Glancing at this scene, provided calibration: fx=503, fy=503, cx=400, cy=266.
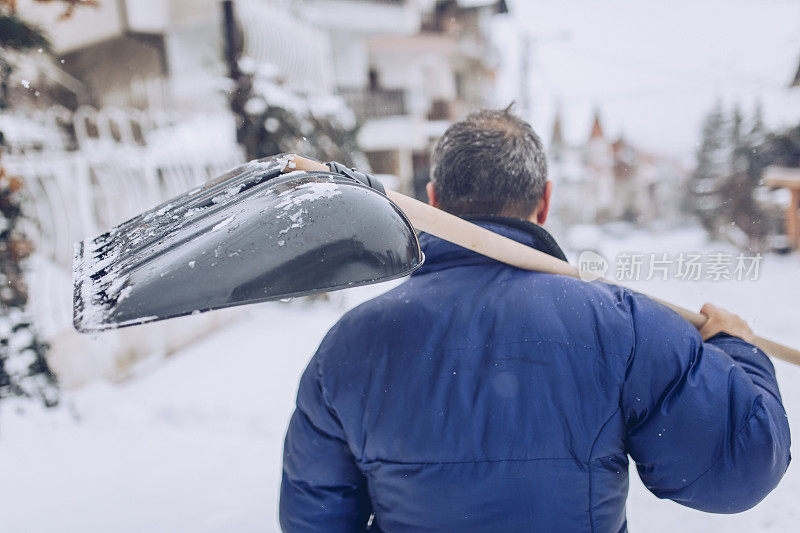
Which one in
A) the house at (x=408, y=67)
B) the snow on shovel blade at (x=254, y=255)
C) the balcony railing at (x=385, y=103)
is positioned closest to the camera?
the snow on shovel blade at (x=254, y=255)

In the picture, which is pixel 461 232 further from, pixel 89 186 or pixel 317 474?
pixel 89 186

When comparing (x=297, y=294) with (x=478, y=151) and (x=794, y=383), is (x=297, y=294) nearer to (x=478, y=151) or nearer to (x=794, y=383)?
(x=478, y=151)

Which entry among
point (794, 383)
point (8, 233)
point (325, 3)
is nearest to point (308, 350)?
point (8, 233)

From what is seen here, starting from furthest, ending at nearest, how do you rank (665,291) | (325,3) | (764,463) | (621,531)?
(325,3)
(665,291)
(621,531)
(764,463)

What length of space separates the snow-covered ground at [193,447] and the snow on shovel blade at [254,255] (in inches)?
47.7

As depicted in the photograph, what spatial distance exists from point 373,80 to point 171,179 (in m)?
12.2

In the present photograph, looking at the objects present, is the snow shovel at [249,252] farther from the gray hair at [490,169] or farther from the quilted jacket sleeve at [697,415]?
the quilted jacket sleeve at [697,415]

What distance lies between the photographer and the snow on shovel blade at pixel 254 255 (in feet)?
2.43

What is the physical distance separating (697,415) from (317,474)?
2.57 feet

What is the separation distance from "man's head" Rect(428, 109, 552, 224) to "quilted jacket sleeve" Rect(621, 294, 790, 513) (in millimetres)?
335

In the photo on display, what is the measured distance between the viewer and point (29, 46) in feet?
8.56

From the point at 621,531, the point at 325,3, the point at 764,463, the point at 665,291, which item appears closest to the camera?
the point at 764,463

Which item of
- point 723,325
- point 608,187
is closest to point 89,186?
point 723,325

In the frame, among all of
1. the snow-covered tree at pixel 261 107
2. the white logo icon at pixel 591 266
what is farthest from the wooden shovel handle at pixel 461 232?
the snow-covered tree at pixel 261 107
